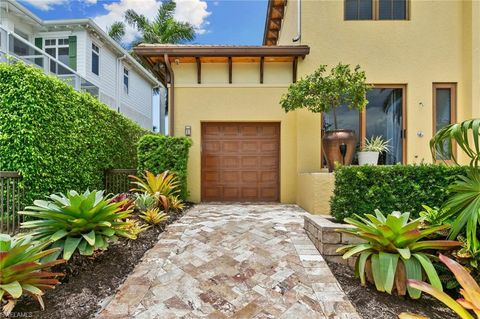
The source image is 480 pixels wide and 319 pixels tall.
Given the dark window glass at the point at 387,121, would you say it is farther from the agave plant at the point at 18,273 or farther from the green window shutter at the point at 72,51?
the green window shutter at the point at 72,51

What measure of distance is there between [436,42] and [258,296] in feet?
25.6

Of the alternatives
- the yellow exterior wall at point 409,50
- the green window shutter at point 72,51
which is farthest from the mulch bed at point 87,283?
the green window shutter at point 72,51

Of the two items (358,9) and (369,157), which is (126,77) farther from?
(369,157)

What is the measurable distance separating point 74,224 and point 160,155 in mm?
3262

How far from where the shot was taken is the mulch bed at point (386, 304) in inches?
99.2

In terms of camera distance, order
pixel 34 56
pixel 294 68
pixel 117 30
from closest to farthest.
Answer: pixel 294 68 < pixel 34 56 < pixel 117 30

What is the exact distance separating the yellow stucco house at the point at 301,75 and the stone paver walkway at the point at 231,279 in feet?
9.34

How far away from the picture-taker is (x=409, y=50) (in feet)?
22.3

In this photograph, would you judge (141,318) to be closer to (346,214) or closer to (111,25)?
(346,214)

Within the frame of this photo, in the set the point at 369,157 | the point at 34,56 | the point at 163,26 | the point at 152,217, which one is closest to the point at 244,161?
the point at 369,157

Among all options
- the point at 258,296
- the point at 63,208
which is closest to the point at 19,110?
the point at 63,208

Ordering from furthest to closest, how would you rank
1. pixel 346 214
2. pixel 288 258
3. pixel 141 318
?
Answer: pixel 346 214
pixel 288 258
pixel 141 318

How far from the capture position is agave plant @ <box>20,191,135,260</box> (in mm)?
2844

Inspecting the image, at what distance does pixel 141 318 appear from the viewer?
2.38m
